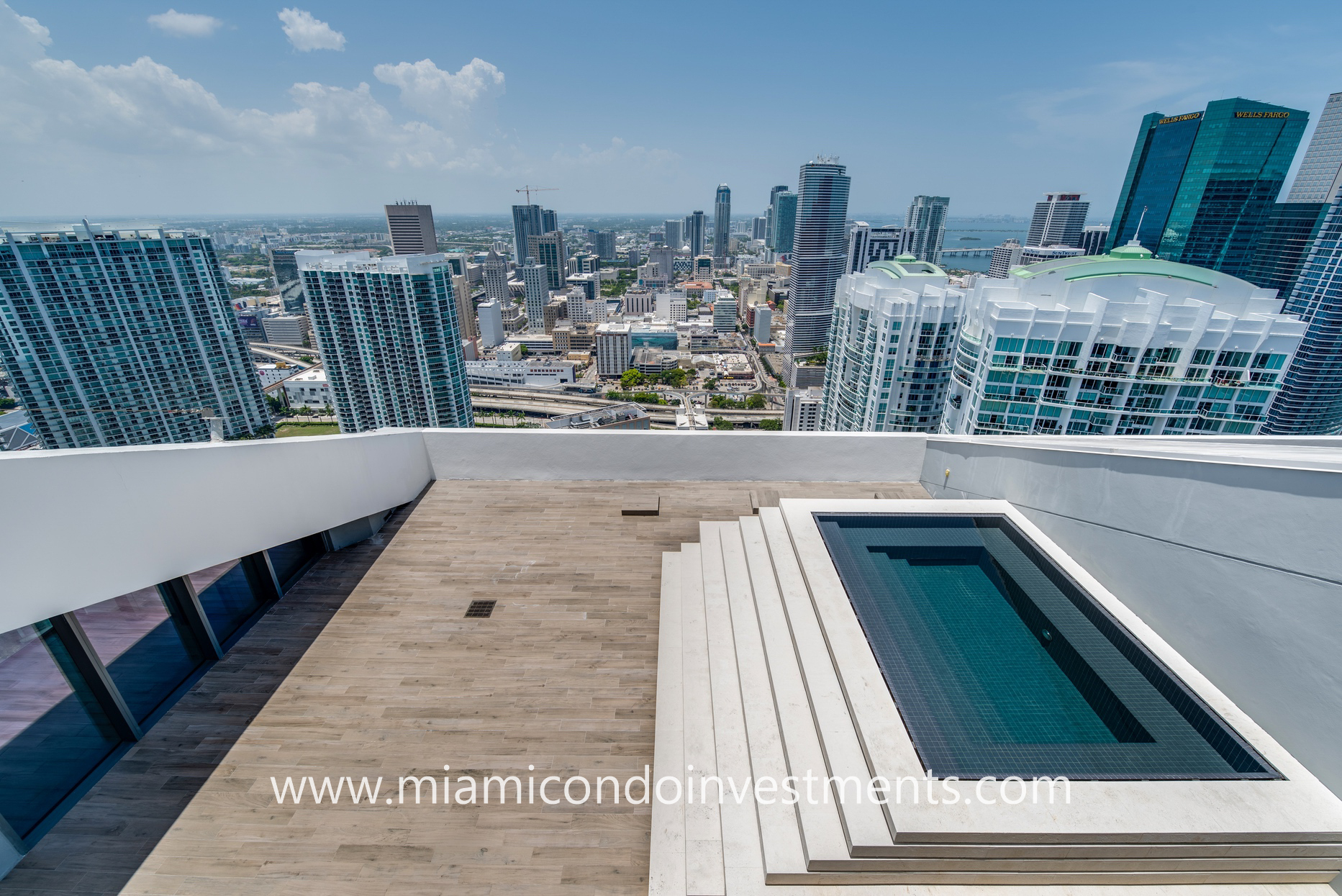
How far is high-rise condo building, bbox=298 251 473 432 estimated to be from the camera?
35.2 m

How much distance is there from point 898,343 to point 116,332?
47856 millimetres

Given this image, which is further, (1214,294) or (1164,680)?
(1214,294)

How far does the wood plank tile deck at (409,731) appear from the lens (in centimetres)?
298

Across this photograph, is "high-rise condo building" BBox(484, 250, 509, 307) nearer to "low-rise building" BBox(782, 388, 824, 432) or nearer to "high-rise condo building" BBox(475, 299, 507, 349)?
"high-rise condo building" BBox(475, 299, 507, 349)

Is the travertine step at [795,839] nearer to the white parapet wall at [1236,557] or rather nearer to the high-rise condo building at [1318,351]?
the white parapet wall at [1236,557]

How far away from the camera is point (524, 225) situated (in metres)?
132

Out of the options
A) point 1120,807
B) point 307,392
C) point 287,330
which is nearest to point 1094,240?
point 1120,807

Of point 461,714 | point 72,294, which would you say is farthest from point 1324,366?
point 72,294

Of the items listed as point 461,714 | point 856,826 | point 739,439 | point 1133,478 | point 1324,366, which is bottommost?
point 1324,366

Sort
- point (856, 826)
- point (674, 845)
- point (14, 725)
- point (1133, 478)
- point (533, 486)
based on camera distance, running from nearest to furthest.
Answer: point (856, 826)
point (674, 845)
point (14, 725)
point (1133, 478)
point (533, 486)

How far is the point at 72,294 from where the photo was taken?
2981 centimetres

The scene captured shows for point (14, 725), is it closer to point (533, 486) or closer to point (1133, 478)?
point (533, 486)

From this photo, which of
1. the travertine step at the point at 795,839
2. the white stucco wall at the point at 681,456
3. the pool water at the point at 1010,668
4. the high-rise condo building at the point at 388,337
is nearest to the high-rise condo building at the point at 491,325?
the high-rise condo building at the point at 388,337

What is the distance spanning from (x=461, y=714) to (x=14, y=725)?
2.76 meters
